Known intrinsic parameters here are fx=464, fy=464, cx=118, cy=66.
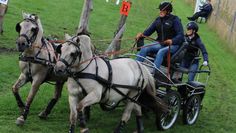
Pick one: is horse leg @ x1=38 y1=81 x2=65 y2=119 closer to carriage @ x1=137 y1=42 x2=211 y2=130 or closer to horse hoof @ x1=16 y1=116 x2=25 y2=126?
horse hoof @ x1=16 y1=116 x2=25 y2=126

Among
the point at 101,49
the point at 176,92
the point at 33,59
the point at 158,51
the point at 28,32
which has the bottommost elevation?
the point at 101,49

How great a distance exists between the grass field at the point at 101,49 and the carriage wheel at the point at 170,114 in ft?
0.56

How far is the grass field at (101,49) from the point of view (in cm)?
855

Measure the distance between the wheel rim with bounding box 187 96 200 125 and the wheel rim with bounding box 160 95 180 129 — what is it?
431 mm

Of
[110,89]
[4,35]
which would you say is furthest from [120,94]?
[4,35]

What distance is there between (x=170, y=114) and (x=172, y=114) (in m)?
0.08

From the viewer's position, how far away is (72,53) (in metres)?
6.75

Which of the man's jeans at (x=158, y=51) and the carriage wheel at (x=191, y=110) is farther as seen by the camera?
the carriage wheel at (x=191, y=110)

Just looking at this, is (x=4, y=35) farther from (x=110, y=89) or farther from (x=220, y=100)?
(x=110, y=89)

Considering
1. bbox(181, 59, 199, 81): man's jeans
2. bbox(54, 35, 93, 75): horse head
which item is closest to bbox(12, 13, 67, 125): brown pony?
bbox(54, 35, 93, 75): horse head

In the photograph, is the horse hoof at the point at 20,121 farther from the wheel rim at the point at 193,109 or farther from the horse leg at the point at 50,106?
the wheel rim at the point at 193,109

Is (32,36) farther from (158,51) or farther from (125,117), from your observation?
(158,51)

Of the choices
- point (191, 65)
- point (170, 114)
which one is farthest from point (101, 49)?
point (170, 114)

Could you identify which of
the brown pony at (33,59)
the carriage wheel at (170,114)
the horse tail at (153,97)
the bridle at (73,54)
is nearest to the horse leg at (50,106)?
the brown pony at (33,59)
